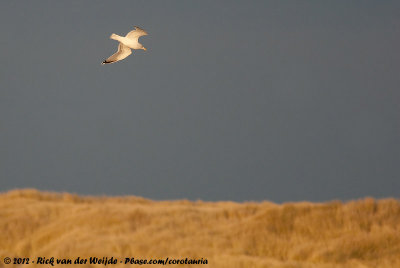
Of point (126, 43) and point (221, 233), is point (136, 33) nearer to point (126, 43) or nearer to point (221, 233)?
point (126, 43)

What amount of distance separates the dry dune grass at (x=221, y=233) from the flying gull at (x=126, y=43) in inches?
181

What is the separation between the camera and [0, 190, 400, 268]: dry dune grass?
12.5 metres

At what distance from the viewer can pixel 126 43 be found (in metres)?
17.8

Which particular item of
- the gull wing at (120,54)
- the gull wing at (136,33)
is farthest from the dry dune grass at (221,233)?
the gull wing at (136,33)

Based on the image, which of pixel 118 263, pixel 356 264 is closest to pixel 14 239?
pixel 118 263

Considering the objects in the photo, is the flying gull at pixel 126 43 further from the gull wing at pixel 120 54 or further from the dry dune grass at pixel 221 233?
the dry dune grass at pixel 221 233

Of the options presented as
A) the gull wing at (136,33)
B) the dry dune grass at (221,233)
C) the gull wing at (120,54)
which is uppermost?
the gull wing at (136,33)

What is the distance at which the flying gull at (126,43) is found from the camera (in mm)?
17719

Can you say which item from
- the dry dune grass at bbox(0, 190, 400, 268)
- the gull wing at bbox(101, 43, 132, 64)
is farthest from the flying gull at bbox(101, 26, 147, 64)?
the dry dune grass at bbox(0, 190, 400, 268)

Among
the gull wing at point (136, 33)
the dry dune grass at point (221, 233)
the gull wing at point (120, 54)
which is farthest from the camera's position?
the gull wing at point (136, 33)

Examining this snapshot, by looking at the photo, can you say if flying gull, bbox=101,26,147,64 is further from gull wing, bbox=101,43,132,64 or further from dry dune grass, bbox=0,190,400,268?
dry dune grass, bbox=0,190,400,268

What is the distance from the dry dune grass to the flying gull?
4.59 meters

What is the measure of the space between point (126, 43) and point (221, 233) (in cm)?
673

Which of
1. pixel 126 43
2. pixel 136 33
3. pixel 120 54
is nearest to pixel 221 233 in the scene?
pixel 120 54
